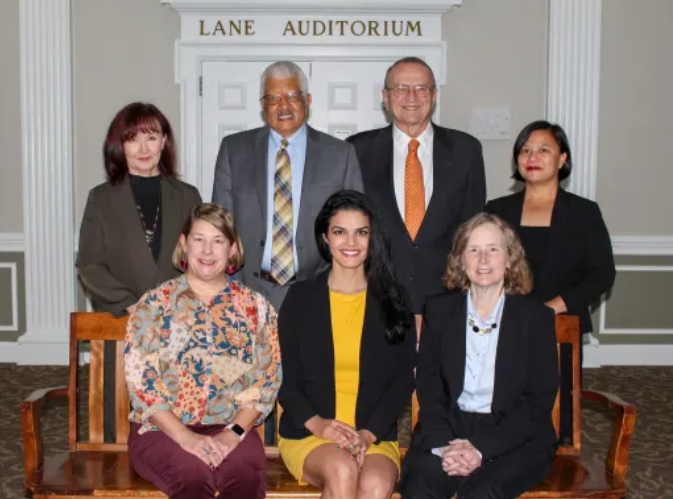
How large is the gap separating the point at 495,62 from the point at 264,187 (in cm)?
355

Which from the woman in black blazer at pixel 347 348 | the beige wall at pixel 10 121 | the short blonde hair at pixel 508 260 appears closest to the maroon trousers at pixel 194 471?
the woman in black blazer at pixel 347 348

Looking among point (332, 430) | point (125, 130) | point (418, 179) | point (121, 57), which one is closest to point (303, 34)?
point (121, 57)

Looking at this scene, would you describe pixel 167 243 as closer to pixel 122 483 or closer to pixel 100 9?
pixel 122 483

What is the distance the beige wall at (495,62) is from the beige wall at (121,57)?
217 cm

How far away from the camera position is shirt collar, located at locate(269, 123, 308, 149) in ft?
12.0

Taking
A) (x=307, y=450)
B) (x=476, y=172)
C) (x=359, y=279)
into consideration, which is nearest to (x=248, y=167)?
(x=359, y=279)

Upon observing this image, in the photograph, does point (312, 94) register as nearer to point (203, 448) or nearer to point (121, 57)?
point (121, 57)

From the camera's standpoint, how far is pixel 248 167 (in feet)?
11.9

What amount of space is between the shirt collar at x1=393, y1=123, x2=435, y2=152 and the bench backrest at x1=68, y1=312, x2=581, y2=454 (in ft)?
3.56

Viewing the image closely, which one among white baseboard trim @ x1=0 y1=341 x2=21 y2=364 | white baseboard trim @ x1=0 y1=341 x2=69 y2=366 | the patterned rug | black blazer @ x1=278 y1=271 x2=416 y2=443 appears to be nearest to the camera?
black blazer @ x1=278 y1=271 x2=416 y2=443

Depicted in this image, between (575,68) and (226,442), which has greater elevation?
(575,68)

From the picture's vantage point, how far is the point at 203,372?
2.93 meters

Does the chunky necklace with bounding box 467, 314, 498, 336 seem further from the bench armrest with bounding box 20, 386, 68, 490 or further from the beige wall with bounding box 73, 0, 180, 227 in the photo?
the beige wall with bounding box 73, 0, 180, 227

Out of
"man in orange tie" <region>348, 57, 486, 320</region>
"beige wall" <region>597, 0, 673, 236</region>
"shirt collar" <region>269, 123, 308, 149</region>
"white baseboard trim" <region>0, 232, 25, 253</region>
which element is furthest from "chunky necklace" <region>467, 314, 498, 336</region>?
"white baseboard trim" <region>0, 232, 25, 253</region>
